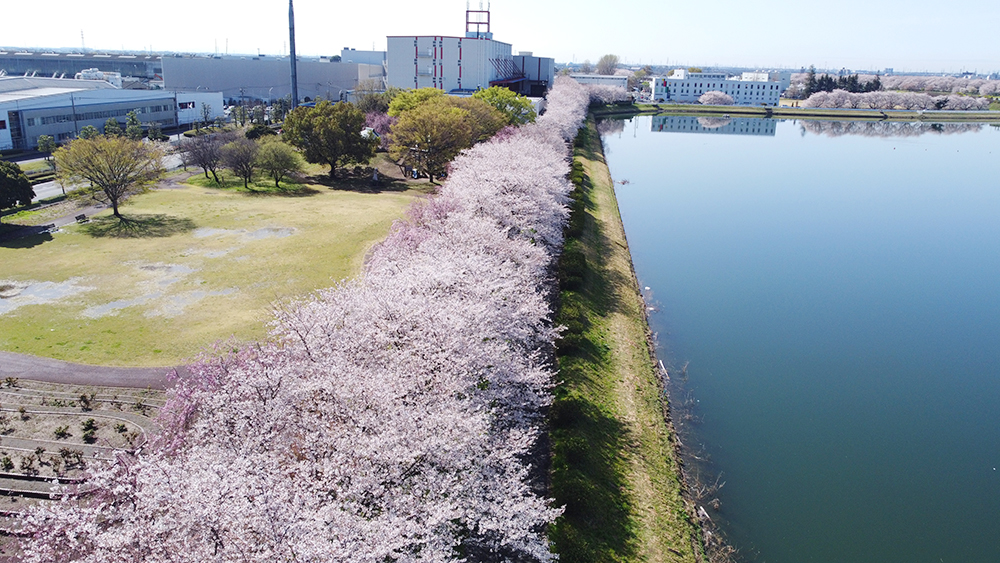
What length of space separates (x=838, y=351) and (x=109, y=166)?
34820 millimetres

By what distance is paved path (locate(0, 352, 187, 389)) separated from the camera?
51.9 feet

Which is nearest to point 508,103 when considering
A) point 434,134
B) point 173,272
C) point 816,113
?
point 434,134

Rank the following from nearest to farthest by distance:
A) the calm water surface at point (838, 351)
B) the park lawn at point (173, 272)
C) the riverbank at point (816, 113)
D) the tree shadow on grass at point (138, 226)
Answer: the calm water surface at point (838, 351), the park lawn at point (173, 272), the tree shadow on grass at point (138, 226), the riverbank at point (816, 113)

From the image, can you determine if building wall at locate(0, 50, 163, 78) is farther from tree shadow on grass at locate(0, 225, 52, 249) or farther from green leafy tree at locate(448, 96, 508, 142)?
tree shadow on grass at locate(0, 225, 52, 249)

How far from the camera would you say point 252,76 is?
8969 cm

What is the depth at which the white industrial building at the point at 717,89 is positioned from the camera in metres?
127

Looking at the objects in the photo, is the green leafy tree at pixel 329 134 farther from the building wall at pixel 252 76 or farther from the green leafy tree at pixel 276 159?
the building wall at pixel 252 76

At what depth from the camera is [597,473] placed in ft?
43.3

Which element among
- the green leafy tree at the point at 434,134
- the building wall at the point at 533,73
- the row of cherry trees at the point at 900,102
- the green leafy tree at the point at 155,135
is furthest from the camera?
the row of cherry trees at the point at 900,102

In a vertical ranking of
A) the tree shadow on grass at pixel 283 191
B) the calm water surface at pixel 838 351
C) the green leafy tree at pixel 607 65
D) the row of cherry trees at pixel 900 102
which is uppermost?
the green leafy tree at pixel 607 65

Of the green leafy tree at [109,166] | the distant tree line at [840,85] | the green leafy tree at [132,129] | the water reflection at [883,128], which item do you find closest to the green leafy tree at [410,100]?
the green leafy tree at [109,166]

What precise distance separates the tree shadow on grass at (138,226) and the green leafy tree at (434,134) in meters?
15.3

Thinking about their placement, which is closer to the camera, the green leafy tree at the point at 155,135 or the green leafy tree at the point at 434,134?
the green leafy tree at the point at 434,134

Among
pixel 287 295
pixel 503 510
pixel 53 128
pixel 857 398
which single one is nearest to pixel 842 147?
pixel 857 398
